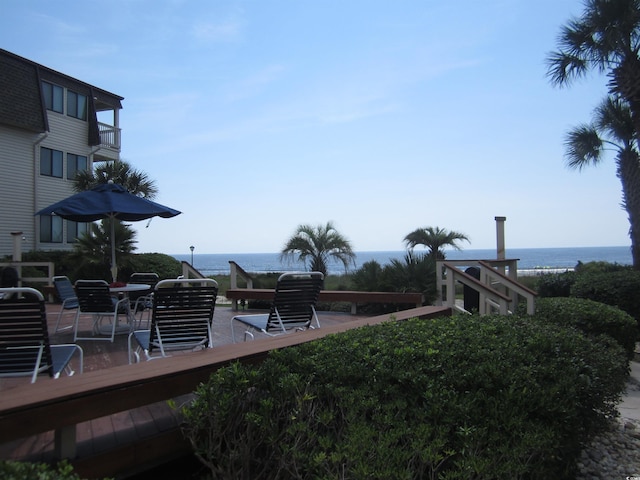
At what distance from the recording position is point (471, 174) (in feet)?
58.1

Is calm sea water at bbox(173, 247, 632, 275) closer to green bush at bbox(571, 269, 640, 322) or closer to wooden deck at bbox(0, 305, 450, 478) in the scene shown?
green bush at bbox(571, 269, 640, 322)

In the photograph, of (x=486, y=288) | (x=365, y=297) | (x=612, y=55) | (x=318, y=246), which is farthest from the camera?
(x=318, y=246)

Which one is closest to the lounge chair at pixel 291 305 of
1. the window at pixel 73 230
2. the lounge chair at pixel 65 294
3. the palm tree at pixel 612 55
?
the lounge chair at pixel 65 294

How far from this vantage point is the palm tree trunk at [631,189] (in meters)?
13.4

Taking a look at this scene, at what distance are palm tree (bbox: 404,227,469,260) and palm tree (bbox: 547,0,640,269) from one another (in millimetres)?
6333

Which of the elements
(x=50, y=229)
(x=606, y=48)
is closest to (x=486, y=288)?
(x=606, y=48)

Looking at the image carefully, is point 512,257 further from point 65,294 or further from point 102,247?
point 65,294

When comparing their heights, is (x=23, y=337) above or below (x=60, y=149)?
below

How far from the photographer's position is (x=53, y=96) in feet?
66.4

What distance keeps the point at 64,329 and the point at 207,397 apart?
5454 mm

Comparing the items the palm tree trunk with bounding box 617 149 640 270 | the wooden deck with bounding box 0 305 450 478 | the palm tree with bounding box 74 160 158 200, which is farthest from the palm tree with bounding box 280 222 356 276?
the wooden deck with bounding box 0 305 450 478

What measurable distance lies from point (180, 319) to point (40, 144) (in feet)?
64.9

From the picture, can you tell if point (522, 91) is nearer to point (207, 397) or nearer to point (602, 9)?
point (602, 9)

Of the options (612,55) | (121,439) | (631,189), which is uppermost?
(612,55)
